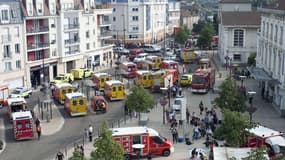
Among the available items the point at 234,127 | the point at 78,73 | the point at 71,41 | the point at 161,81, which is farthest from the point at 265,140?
the point at 71,41

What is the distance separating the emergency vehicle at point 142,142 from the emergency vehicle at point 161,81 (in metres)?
19.9

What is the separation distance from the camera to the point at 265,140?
1118 inches

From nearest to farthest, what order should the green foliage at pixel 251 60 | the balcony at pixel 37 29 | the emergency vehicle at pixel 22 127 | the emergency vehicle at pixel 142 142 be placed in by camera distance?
the emergency vehicle at pixel 142 142 → the emergency vehicle at pixel 22 127 → the balcony at pixel 37 29 → the green foliage at pixel 251 60

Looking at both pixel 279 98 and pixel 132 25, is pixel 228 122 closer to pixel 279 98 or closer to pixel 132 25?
pixel 279 98

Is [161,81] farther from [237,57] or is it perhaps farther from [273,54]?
[237,57]

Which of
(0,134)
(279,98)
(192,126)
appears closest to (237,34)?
(279,98)

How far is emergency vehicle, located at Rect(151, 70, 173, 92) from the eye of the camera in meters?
49.4

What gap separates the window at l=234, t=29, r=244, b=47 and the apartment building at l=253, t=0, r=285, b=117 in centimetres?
1619

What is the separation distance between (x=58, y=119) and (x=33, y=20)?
20.6 m

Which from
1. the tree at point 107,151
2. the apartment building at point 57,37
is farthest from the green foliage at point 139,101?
the apartment building at point 57,37

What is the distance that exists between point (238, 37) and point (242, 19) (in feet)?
8.67

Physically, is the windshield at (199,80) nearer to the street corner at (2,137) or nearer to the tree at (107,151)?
the street corner at (2,137)

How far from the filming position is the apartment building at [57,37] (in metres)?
55.6

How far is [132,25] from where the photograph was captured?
9906 centimetres
